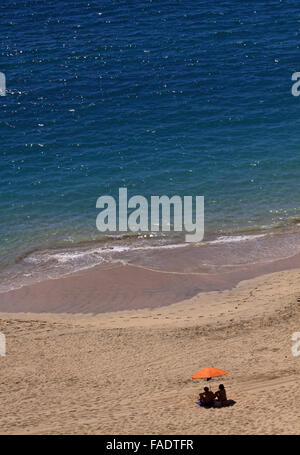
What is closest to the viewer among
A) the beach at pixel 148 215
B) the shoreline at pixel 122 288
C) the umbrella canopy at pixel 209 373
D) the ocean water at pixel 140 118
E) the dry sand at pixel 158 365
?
the dry sand at pixel 158 365

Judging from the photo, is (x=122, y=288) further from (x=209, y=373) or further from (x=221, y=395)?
(x=221, y=395)

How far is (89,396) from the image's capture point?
22.6 metres

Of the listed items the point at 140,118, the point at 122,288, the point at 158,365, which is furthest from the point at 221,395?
the point at 140,118

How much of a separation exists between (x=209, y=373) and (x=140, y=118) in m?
21.7

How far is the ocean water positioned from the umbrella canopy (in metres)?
9.86

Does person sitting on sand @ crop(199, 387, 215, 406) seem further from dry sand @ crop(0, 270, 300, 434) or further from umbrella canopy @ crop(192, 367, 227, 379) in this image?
umbrella canopy @ crop(192, 367, 227, 379)

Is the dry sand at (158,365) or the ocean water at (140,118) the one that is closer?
the dry sand at (158,365)

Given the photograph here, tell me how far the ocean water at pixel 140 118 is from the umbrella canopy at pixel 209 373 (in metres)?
9.86

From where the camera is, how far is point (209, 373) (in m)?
22.3

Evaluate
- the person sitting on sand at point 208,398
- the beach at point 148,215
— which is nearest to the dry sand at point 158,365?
the beach at point 148,215

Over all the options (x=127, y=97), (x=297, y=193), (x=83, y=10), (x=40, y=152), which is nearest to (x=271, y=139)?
(x=297, y=193)

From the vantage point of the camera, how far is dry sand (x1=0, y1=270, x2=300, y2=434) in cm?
2097

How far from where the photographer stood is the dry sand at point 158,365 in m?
21.0

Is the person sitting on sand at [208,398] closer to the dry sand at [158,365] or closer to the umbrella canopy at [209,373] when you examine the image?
the dry sand at [158,365]
